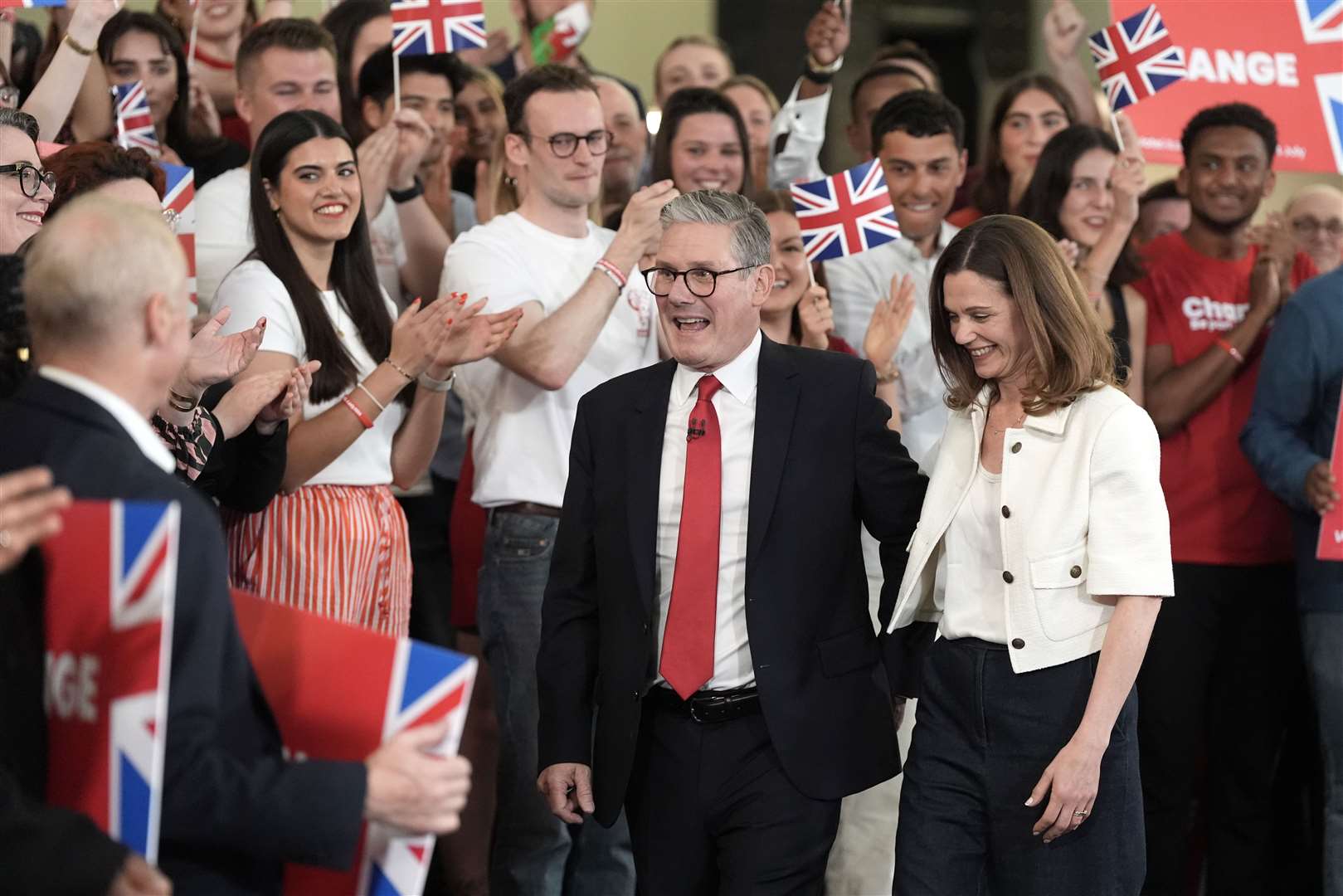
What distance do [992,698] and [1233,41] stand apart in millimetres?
4037

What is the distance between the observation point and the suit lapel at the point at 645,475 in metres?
3.42

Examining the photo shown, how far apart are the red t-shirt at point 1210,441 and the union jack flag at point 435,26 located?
7.77 feet

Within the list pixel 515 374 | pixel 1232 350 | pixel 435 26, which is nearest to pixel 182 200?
pixel 515 374

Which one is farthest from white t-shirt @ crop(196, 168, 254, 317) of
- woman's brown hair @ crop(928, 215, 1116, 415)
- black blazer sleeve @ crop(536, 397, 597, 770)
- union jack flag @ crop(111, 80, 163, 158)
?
woman's brown hair @ crop(928, 215, 1116, 415)

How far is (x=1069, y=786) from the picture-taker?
3.07 meters

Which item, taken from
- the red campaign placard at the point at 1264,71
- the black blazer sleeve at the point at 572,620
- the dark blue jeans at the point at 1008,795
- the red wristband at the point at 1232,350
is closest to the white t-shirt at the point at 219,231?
the black blazer sleeve at the point at 572,620

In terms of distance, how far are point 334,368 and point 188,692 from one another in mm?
1995

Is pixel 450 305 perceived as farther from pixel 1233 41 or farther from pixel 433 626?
pixel 1233 41

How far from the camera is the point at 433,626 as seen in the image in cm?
509

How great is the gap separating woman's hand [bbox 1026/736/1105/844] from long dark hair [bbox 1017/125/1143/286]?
265 cm

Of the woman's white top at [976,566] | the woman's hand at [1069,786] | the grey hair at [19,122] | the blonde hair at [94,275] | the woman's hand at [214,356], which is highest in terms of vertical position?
the grey hair at [19,122]

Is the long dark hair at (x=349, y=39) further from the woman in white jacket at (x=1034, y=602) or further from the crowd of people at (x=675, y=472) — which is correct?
the woman in white jacket at (x=1034, y=602)

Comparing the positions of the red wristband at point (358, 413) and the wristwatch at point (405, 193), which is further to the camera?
the wristwatch at point (405, 193)

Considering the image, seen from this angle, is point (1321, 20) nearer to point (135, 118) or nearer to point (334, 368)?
point (334, 368)
